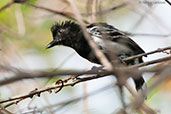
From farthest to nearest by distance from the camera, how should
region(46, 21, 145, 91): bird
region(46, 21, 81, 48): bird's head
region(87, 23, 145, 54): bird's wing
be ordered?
region(46, 21, 81, 48): bird's head, region(87, 23, 145, 54): bird's wing, region(46, 21, 145, 91): bird

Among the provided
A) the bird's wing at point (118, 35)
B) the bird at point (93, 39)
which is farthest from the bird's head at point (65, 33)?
the bird's wing at point (118, 35)

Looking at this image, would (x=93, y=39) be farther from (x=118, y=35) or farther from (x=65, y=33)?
(x=65, y=33)

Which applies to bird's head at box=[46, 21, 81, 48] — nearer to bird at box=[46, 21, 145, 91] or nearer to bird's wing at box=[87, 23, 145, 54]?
bird at box=[46, 21, 145, 91]

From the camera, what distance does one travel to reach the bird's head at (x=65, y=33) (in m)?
5.02

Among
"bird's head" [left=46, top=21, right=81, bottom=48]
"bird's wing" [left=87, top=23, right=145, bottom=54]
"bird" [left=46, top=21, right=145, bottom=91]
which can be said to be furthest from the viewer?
"bird's head" [left=46, top=21, right=81, bottom=48]

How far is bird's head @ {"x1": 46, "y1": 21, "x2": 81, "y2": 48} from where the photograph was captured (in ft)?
16.5

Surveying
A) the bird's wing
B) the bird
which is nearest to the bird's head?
the bird

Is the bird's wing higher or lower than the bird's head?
lower

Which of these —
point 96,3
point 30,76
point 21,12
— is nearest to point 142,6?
point 96,3

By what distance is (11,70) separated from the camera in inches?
62.5

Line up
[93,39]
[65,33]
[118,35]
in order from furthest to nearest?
[65,33]
[118,35]
[93,39]

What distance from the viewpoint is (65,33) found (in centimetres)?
502

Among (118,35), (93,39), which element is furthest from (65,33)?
(118,35)

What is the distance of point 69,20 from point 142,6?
5.25 feet
